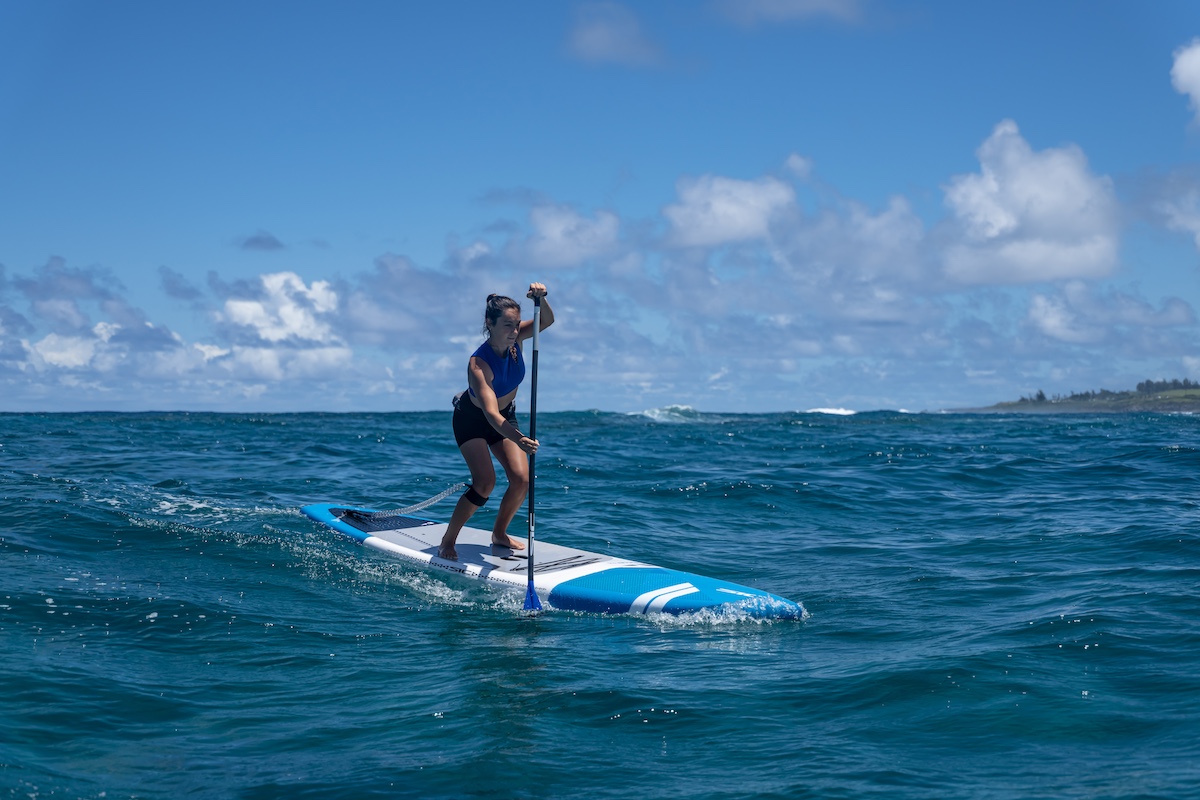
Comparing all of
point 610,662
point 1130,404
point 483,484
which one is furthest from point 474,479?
point 1130,404

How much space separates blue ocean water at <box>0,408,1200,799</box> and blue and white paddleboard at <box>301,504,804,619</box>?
0.53ft

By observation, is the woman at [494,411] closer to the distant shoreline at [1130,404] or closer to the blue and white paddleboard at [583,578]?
the blue and white paddleboard at [583,578]

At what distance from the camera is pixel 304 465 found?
19.4 metres

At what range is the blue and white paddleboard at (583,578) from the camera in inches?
295

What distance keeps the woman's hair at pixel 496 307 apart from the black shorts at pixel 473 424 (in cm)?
74

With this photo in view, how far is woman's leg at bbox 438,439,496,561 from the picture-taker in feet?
28.6

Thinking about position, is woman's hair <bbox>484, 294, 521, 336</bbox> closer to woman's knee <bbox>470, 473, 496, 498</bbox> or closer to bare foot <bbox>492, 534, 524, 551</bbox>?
woman's knee <bbox>470, 473, 496, 498</bbox>

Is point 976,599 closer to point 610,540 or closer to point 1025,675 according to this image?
point 1025,675

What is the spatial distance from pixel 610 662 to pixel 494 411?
277 centimetres

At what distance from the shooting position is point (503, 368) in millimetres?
8680

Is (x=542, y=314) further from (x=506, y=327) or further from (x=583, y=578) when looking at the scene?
(x=583, y=578)

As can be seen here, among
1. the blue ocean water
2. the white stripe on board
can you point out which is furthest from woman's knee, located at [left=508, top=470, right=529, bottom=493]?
the white stripe on board

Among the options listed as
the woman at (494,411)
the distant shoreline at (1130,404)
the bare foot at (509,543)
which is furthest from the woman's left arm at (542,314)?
the distant shoreline at (1130,404)

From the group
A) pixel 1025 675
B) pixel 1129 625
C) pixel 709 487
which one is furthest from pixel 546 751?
pixel 709 487
